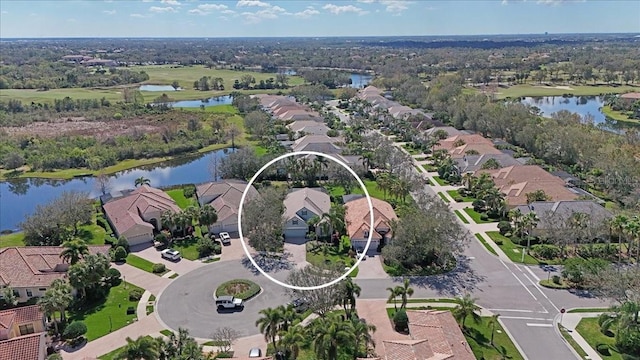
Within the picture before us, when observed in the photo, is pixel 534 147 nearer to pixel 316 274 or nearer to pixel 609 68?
pixel 316 274

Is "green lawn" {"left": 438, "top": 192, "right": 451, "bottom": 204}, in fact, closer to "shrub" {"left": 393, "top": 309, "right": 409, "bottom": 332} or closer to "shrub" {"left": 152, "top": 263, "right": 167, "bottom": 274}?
"shrub" {"left": 393, "top": 309, "right": 409, "bottom": 332}

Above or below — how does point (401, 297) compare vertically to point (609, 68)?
below

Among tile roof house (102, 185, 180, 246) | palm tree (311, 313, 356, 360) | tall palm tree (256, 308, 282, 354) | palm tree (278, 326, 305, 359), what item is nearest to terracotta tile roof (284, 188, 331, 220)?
tile roof house (102, 185, 180, 246)

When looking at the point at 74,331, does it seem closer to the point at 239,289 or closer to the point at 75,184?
the point at 239,289

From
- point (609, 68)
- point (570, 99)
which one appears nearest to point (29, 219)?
point (570, 99)

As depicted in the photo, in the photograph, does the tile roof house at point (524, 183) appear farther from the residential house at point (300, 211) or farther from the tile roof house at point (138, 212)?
the tile roof house at point (138, 212)

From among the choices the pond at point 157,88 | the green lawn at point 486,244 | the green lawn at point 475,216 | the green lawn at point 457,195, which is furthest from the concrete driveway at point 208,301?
the pond at point 157,88

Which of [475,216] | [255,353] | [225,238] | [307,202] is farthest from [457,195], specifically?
[255,353]
